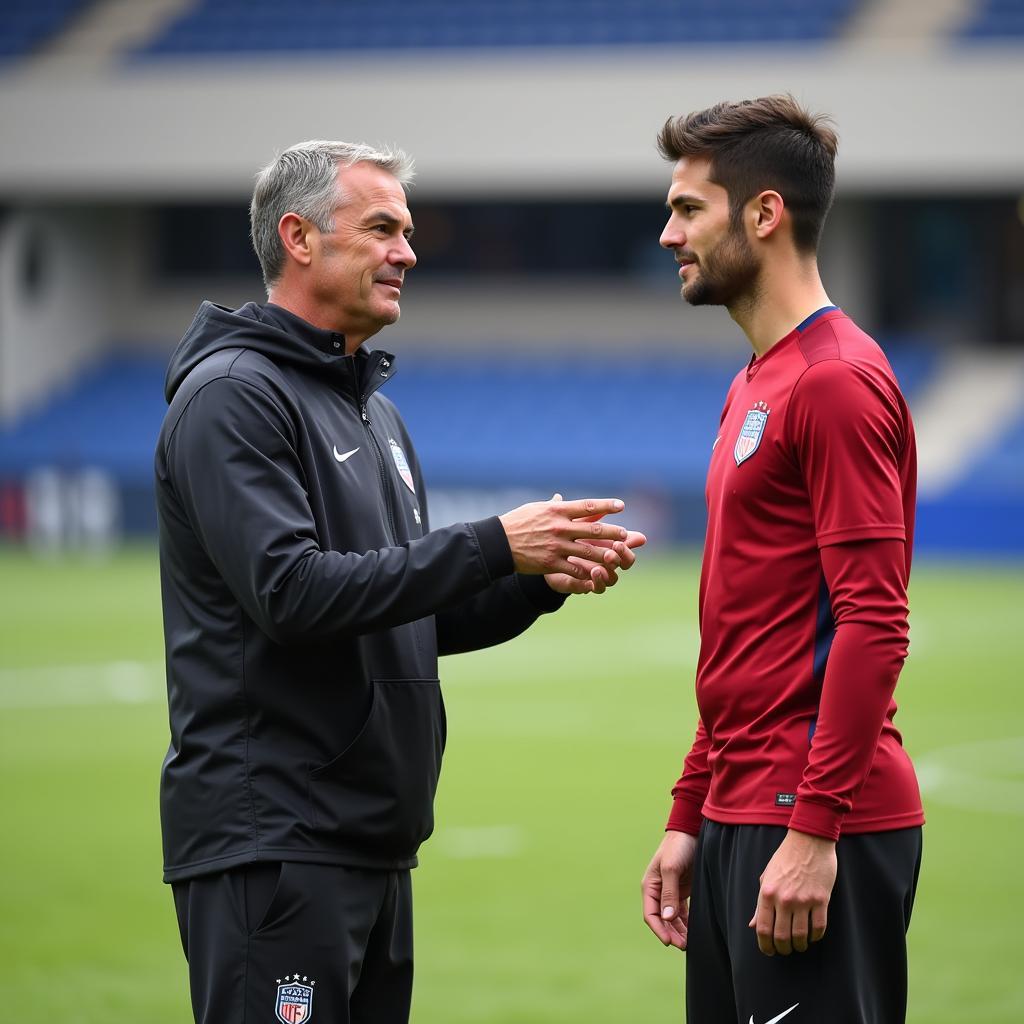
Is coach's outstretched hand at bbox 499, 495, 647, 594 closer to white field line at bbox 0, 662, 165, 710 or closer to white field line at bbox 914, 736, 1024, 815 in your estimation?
white field line at bbox 914, 736, 1024, 815

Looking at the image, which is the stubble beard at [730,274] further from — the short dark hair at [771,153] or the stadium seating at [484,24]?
the stadium seating at [484,24]

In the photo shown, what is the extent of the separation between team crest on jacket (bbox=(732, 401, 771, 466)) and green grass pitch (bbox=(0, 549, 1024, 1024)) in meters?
2.96

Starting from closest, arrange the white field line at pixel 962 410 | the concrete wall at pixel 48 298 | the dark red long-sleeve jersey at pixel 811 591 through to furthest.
→ the dark red long-sleeve jersey at pixel 811 591
the white field line at pixel 962 410
the concrete wall at pixel 48 298

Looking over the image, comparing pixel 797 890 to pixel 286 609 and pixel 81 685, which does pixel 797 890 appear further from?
pixel 81 685

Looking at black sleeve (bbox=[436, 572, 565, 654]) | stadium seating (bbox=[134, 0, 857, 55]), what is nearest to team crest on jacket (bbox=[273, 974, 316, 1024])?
black sleeve (bbox=[436, 572, 565, 654])

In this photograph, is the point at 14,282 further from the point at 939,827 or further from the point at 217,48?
the point at 939,827

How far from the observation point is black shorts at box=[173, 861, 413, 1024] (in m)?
3.18

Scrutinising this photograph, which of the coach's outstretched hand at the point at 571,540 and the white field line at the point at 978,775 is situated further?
the white field line at the point at 978,775

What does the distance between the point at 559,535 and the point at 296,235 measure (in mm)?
840

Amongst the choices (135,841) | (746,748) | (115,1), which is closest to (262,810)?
(746,748)

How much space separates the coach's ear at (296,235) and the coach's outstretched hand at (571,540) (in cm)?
69

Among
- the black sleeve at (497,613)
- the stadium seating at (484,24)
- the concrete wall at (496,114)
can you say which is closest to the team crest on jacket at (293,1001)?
the black sleeve at (497,613)

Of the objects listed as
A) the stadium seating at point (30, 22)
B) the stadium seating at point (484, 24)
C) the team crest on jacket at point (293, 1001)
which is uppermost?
the stadium seating at point (30, 22)

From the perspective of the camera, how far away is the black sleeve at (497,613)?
12.6ft
